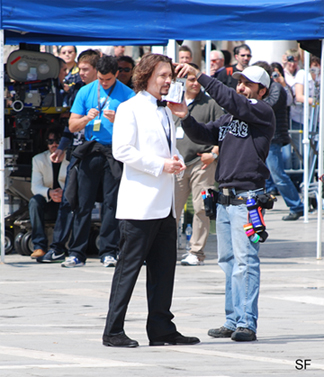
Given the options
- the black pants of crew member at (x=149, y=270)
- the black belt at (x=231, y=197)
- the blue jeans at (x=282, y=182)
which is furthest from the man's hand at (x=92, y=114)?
the blue jeans at (x=282, y=182)

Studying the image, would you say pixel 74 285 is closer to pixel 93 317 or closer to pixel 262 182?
pixel 93 317

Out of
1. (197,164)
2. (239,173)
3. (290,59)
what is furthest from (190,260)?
(290,59)

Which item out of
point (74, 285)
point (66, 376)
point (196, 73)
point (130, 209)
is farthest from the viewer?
point (74, 285)

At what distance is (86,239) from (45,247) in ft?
2.53

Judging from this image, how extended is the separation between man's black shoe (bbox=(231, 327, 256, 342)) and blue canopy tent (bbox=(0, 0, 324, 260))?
13.7 feet

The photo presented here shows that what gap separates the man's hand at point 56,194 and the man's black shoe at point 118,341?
15.3ft

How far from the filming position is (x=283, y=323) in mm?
6125

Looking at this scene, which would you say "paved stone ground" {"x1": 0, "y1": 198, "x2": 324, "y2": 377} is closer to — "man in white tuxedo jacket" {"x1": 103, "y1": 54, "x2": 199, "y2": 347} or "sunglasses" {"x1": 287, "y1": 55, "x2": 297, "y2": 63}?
"man in white tuxedo jacket" {"x1": 103, "y1": 54, "x2": 199, "y2": 347}

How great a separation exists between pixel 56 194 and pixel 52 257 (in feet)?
2.56

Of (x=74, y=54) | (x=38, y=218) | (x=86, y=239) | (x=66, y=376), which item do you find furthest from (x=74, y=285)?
(x=74, y=54)

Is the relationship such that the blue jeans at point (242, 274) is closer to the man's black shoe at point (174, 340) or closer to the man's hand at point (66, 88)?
the man's black shoe at point (174, 340)

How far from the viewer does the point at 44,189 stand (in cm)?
986

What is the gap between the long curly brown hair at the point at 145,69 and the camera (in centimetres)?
541

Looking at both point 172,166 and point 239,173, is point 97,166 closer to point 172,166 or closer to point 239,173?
point 239,173
